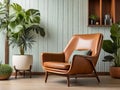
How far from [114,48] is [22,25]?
6.56 ft

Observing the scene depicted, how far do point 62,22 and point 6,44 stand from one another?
137cm

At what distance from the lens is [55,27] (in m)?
5.98

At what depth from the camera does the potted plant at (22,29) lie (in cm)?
535

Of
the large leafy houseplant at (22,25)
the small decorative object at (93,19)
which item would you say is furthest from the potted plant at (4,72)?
the small decorative object at (93,19)

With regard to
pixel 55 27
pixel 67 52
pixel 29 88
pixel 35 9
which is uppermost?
pixel 35 9

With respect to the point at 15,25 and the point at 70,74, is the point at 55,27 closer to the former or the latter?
the point at 15,25

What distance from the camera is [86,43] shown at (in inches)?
198

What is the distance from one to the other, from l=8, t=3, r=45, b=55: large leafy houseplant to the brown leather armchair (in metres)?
0.84

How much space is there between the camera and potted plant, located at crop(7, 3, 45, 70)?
535 cm

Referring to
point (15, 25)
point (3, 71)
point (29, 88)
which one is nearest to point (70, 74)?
point (29, 88)

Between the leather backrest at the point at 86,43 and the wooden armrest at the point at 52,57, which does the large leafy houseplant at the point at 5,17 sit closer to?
the wooden armrest at the point at 52,57

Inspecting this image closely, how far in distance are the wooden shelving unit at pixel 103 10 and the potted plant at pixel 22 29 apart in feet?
4.20

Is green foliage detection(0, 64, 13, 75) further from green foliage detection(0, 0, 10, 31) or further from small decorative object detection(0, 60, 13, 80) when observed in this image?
green foliage detection(0, 0, 10, 31)

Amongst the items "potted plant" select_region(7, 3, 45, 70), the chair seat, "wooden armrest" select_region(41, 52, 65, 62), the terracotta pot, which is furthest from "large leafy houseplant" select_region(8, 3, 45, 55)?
the terracotta pot
